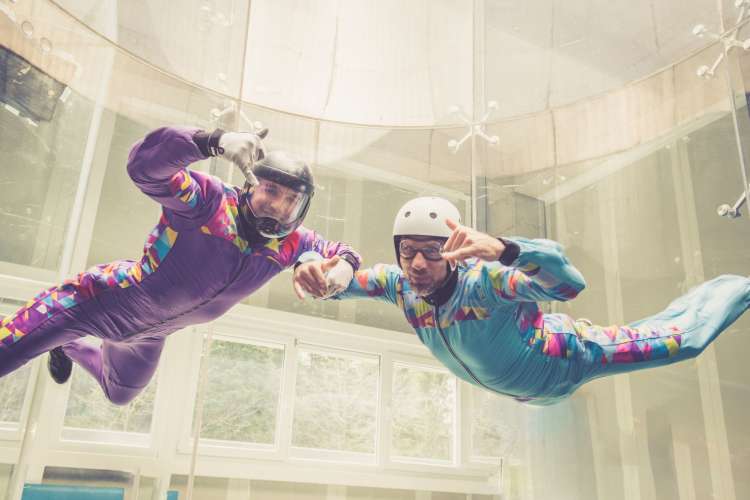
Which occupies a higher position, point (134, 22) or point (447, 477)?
point (134, 22)

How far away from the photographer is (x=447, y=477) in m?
4.17

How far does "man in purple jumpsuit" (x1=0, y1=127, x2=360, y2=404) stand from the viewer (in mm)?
1509

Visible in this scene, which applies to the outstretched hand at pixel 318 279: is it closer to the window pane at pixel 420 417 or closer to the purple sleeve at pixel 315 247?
the purple sleeve at pixel 315 247

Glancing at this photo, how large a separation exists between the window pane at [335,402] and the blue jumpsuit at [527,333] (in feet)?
6.84

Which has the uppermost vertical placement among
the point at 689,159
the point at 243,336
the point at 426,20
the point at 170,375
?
the point at 426,20

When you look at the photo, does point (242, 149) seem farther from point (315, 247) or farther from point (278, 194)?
point (315, 247)

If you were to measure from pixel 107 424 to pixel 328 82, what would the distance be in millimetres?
2477

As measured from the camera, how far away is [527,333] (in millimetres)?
1841

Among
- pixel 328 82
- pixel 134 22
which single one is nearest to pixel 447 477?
pixel 328 82

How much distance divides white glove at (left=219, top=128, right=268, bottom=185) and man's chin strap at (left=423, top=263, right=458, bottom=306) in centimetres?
68

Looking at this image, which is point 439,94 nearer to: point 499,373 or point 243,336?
point 243,336

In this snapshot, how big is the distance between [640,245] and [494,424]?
1.41 metres

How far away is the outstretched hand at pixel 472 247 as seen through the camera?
1414mm

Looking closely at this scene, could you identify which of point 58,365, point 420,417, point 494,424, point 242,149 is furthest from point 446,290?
point 420,417
